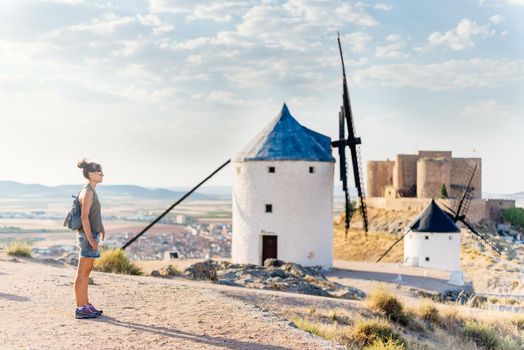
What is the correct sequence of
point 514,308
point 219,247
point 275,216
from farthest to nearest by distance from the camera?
1. point 219,247
2. point 275,216
3. point 514,308

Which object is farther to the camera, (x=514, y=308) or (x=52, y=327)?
(x=514, y=308)

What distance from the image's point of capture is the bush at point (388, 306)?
397 inches

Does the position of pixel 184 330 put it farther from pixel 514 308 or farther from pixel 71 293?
pixel 514 308

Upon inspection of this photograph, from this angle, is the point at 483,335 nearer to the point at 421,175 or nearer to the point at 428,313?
the point at 428,313

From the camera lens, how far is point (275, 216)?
61.5 ft

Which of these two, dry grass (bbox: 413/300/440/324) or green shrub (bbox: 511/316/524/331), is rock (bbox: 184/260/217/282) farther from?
green shrub (bbox: 511/316/524/331)

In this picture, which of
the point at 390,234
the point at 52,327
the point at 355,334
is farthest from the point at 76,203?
the point at 390,234

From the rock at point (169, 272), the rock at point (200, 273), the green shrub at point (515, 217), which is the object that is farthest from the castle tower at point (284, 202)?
the green shrub at point (515, 217)

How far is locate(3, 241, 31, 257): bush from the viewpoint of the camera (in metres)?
14.3

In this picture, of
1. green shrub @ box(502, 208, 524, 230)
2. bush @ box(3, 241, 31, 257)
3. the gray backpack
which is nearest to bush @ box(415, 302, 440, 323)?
the gray backpack

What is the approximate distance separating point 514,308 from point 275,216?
7210 millimetres

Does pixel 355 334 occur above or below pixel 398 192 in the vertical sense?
below

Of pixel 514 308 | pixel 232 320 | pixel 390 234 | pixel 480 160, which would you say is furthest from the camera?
pixel 480 160

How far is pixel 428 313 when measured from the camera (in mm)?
10750
